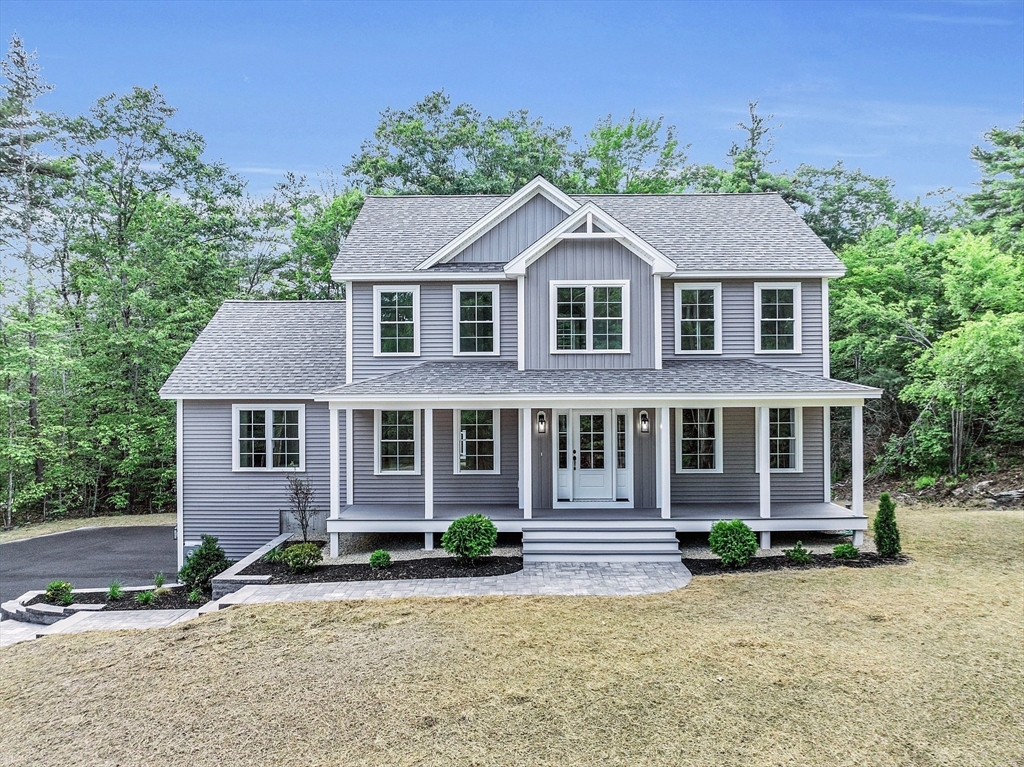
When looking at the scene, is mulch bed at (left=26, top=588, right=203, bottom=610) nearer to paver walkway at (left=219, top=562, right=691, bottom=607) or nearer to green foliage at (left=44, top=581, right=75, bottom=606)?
green foliage at (left=44, top=581, right=75, bottom=606)

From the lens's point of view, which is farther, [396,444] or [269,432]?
[269,432]

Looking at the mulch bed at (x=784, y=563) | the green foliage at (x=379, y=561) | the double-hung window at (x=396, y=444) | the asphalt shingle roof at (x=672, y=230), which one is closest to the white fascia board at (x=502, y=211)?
the asphalt shingle roof at (x=672, y=230)

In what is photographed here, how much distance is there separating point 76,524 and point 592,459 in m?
17.7

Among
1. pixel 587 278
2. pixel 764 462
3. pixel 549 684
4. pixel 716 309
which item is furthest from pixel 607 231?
pixel 549 684

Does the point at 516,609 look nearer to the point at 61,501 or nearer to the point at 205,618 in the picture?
the point at 205,618

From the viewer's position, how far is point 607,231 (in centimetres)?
1322

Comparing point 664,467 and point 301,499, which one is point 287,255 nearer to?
point 301,499

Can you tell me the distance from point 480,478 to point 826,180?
2563 cm

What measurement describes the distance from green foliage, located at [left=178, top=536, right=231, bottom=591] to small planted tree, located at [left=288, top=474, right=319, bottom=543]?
1.83 m

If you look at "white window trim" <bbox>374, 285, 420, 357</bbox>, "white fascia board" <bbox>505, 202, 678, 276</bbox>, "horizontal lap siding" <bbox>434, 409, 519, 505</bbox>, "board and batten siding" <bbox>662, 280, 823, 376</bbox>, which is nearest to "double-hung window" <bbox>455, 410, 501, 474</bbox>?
"horizontal lap siding" <bbox>434, 409, 519, 505</bbox>

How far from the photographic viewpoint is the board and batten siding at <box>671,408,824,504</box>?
44.9ft

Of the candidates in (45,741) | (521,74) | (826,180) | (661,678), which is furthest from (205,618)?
(826,180)

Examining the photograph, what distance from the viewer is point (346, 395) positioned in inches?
467

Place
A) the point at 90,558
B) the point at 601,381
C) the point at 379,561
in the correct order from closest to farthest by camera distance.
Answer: the point at 379,561, the point at 601,381, the point at 90,558
